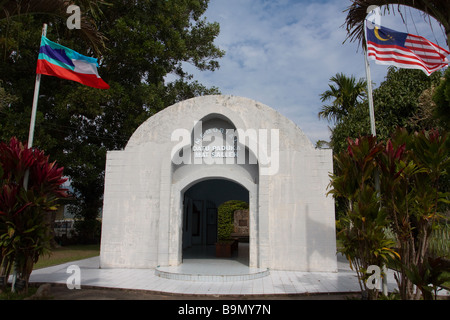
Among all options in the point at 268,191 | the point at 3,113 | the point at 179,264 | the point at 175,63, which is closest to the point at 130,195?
the point at 179,264

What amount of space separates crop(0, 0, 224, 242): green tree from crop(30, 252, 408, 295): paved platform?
6767 mm

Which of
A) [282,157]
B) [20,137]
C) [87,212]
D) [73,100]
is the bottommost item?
[87,212]

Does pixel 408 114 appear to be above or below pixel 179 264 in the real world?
above

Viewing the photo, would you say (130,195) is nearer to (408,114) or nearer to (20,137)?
(20,137)

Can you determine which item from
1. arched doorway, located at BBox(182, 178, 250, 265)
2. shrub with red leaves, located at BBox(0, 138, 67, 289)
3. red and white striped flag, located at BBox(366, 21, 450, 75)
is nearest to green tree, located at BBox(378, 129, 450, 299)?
red and white striped flag, located at BBox(366, 21, 450, 75)

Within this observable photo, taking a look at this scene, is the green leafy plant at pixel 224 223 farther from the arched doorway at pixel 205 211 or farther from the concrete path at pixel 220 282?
the concrete path at pixel 220 282

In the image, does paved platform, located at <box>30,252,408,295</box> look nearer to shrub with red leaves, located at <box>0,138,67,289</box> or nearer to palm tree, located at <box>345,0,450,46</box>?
shrub with red leaves, located at <box>0,138,67,289</box>

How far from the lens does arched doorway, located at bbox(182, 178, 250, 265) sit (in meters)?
13.8

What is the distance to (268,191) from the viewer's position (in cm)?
955

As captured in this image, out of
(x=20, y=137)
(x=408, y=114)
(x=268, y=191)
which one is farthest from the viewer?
(x=408, y=114)

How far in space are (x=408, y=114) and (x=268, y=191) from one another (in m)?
7.76

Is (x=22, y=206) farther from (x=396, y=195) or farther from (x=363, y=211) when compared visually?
(x=396, y=195)

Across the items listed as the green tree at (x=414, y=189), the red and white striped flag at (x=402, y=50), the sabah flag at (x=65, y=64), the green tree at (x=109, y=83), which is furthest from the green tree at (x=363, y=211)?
the green tree at (x=109, y=83)

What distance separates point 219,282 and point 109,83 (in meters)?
11.2
